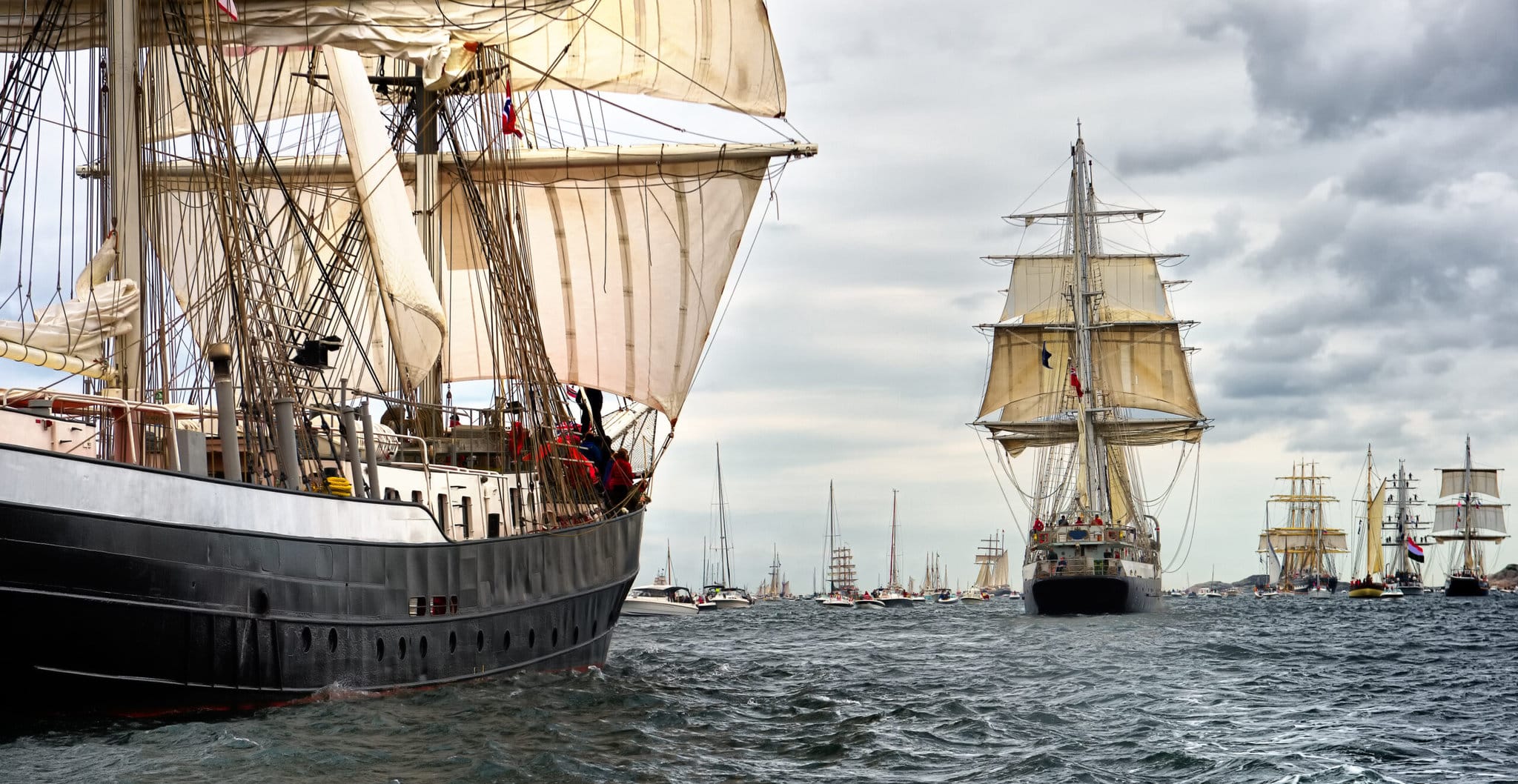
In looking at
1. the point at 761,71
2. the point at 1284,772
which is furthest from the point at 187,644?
the point at 761,71

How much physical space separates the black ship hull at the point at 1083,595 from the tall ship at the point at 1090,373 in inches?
267

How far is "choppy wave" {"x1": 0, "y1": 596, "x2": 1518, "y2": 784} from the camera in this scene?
13.9 metres

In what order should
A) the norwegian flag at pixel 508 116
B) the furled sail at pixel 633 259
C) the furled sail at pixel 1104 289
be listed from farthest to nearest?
the furled sail at pixel 1104 289
the furled sail at pixel 633 259
the norwegian flag at pixel 508 116

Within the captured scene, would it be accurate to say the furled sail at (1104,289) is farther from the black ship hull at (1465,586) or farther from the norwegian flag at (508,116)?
the norwegian flag at (508,116)

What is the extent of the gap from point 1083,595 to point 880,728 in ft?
177

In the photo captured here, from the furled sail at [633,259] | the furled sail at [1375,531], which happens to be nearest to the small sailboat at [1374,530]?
the furled sail at [1375,531]

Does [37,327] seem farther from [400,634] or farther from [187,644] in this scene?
[400,634]

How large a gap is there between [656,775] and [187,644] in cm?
481

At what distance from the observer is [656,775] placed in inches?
569

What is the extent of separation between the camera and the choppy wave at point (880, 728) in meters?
13.9

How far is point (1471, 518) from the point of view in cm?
13725

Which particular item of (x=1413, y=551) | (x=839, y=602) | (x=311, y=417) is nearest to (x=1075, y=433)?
(x=839, y=602)

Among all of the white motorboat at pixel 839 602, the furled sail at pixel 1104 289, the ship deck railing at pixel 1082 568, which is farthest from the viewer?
the white motorboat at pixel 839 602

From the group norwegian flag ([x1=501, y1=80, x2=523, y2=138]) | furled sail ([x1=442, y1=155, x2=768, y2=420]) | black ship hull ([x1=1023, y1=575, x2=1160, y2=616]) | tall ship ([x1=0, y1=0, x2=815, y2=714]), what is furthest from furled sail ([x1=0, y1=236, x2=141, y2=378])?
black ship hull ([x1=1023, y1=575, x2=1160, y2=616])
